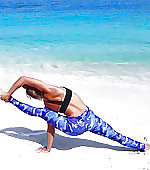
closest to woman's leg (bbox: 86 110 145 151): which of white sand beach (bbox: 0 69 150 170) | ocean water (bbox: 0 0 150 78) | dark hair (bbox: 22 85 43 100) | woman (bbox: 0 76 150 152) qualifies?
woman (bbox: 0 76 150 152)

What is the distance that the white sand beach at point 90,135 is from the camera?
14.4 ft

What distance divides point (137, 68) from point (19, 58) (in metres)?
4.16

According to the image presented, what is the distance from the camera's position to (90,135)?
17.3 ft

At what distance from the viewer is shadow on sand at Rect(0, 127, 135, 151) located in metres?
4.90

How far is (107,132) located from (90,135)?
0.88 meters

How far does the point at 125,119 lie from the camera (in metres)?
5.83

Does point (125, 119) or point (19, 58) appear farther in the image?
point (19, 58)

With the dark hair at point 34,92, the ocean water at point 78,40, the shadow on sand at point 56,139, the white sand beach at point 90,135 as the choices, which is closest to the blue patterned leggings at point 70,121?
the dark hair at point 34,92

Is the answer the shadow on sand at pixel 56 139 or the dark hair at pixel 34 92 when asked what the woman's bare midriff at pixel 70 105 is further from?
the shadow on sand at pixel 56 139

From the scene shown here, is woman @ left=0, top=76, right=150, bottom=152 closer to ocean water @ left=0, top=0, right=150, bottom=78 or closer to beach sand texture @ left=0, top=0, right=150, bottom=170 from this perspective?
beach sand texture @ left=0, top=0, right=150, bottom=170

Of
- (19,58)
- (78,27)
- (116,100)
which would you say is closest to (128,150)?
(116,100)

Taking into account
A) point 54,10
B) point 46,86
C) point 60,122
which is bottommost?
point 54,10

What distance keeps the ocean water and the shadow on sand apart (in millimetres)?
3990

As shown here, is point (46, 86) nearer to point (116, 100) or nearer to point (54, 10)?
point (116, 100)
